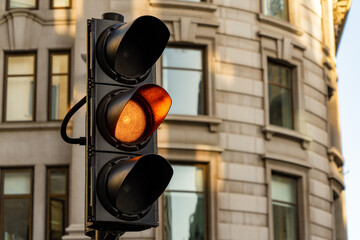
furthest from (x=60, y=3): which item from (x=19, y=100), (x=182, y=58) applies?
(x=182, y=58)

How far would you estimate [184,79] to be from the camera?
21703 millimetres

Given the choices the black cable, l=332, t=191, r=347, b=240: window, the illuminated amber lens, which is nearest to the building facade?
l=332, t=191, r=347, b=240: window

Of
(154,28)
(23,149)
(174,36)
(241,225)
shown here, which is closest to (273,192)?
(241,225)

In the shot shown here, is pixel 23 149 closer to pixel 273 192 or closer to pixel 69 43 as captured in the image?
pixel 69 43

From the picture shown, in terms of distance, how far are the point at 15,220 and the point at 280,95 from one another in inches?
317

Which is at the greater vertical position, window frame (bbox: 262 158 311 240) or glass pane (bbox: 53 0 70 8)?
glass pane (bbox: 53 0 70 8)

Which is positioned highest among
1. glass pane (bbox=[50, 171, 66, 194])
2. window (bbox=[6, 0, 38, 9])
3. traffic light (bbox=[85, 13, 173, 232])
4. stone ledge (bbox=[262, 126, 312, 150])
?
window (bbox=[6, 0, 38, 9])

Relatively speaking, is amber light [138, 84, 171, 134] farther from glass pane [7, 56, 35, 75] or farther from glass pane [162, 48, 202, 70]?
glass pane [7, 56, 35, 75]

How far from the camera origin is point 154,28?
15.7 ft

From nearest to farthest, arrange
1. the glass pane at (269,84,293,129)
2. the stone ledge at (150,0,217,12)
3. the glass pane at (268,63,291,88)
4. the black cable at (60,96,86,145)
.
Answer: the black cable at (60,96,86,145), the stone ledge at (150,0,217,12), the glass pane at (269,84,293,129), the glass pane at (268,63,291,88)

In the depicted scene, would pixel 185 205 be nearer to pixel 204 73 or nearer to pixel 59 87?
pixel 204 73

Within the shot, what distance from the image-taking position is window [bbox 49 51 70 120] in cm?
2223

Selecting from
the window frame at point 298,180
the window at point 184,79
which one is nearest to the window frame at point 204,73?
the window at point 184,79

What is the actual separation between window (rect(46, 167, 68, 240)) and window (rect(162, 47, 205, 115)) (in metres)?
3.38
